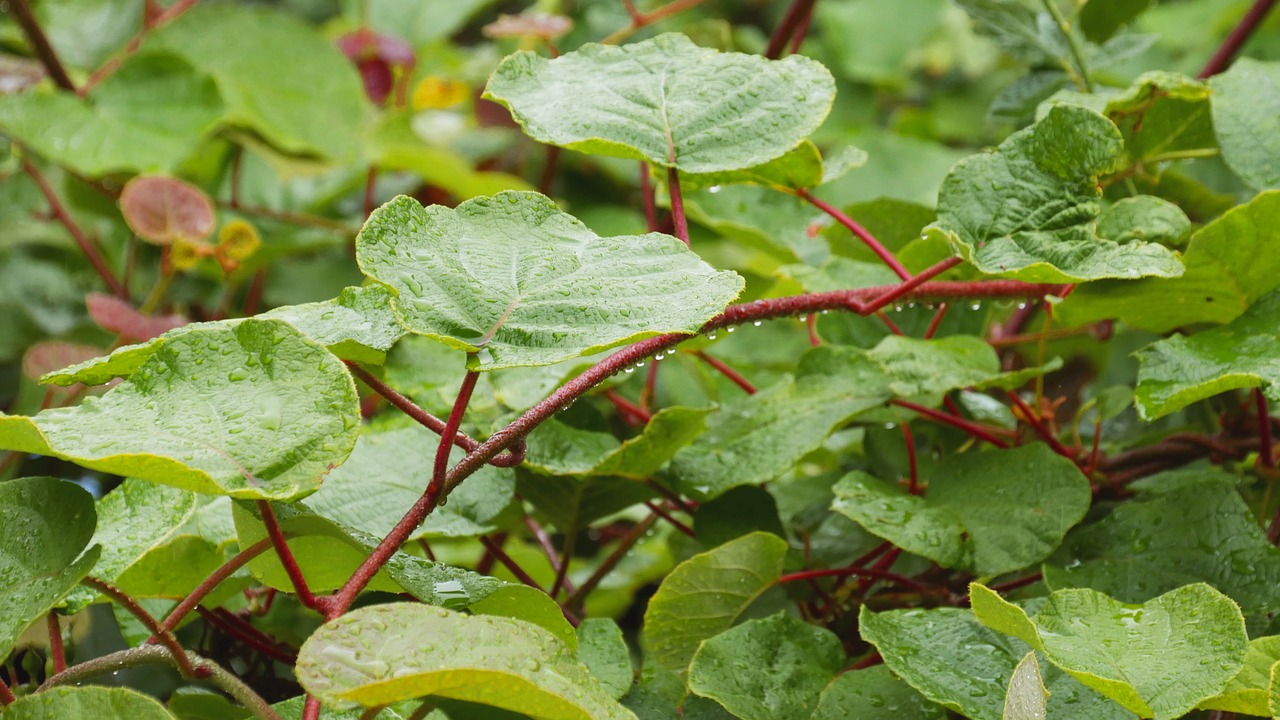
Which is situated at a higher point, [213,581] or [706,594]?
[213,581]

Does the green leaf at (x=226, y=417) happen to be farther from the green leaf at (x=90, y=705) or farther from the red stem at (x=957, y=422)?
the red stem at (x=957, y=422)

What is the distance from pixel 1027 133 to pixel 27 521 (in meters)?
0.59

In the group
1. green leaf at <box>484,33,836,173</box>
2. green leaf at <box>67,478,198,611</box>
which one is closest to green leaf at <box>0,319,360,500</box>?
green leaf at <box>67,478,198,611</box>

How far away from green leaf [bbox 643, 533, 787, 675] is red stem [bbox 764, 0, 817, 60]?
2.09ft

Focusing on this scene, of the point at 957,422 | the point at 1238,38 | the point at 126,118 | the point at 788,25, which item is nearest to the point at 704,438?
the point at 957,422

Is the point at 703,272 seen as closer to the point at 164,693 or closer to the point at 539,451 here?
the point at 539,451

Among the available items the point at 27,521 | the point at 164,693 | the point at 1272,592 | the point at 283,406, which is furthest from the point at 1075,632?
the point at 164,693

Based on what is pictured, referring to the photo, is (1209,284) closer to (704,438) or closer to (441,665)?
(704,438)

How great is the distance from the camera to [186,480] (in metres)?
0.45

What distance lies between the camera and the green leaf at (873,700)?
59 centimetres

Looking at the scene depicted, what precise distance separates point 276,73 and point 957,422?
1072 mm

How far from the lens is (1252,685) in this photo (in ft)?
1.71

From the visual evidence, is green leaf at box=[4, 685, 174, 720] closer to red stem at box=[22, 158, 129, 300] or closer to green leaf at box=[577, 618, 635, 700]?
green leaf at box=[577, 618, 635, 700]

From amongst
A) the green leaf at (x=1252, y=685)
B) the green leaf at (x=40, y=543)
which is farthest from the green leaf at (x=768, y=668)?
the green leaf at (x=40, y=543)
